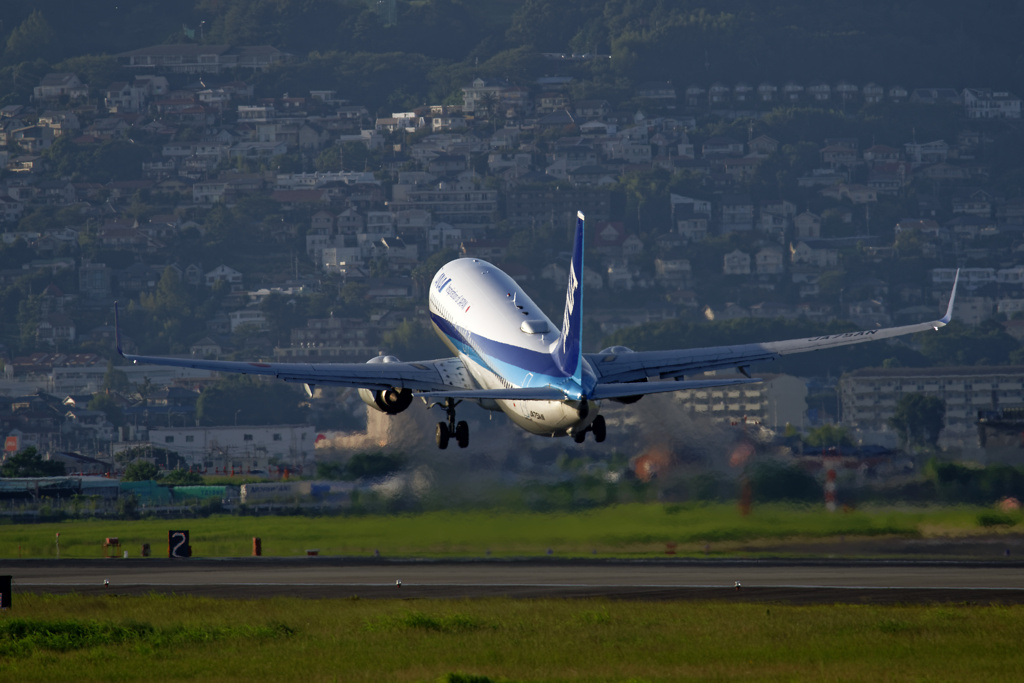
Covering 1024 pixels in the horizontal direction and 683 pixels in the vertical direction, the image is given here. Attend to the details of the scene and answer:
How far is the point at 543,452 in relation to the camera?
82.9 metres

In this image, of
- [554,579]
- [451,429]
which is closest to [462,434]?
[451,429]

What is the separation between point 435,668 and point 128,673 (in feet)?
27.9

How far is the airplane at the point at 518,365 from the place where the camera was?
59.2 metres

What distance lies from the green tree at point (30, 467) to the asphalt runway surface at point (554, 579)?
48662mm

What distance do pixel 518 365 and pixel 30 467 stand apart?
7304 centimetres

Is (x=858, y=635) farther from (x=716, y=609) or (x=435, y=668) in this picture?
(x=435, y=668)

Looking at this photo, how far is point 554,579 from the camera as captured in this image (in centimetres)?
6744

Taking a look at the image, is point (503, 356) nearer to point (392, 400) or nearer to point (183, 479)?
point (392, 400)

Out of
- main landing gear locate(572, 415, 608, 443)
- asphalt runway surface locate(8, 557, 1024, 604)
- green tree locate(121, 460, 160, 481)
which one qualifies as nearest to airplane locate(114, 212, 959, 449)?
main landing gear locate(572, 415, 608, 443)

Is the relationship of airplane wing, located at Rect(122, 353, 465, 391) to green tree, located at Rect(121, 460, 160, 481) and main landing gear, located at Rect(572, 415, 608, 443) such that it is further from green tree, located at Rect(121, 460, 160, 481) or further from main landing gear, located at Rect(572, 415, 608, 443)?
green tree, located at Rect(121, 460, 160, 481)

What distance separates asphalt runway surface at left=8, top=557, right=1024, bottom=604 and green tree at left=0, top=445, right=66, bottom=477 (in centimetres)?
4866

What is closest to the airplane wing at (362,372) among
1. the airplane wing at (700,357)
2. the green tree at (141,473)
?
the airplane wing at (700,357)

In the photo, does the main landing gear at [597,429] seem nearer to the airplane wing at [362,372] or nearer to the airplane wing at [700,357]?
the airplane wing at [700,357]

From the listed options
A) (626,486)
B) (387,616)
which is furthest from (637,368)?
(387,616)
